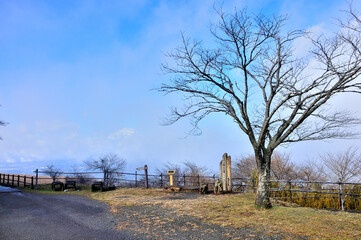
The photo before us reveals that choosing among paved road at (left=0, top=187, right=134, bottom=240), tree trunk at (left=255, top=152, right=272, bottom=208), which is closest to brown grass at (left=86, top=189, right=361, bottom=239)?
tree trunk at (left=255, top=152, right=272, bottom=208)

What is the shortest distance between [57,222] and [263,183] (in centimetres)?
779

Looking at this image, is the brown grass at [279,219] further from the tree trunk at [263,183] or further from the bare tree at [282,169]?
the bare tree at [282,169]

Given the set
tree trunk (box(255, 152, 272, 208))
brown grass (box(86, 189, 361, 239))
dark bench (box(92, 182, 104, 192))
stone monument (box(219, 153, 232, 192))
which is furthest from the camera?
dark bench (box(92, 182, 104, 192))

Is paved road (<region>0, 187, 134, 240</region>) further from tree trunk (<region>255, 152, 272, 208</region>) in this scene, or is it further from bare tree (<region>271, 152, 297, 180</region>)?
bare tree (<region>271, 152, 297, 180</region>)

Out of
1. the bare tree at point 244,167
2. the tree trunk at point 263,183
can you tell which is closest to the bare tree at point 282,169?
the bare tree at point 244,167

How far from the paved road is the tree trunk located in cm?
557

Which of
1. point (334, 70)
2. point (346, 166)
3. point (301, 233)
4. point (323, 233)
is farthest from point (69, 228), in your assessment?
point (346, 166)

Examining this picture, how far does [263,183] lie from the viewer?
388 inches

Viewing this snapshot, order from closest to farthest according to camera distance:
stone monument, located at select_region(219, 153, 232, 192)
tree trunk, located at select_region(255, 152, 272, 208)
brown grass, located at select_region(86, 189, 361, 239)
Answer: brown grass, located at select_region(86, 189, 361, 239)
tree trunk, located at select_region(255, 152, 272, 208)
stone monument, located at select_region(219, 153, 232, 192)

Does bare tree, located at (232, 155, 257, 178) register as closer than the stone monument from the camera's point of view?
No

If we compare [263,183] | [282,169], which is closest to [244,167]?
[282,169]

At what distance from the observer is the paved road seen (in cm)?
690

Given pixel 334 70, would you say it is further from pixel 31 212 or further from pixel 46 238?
pixel 31 212

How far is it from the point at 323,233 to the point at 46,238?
24.9 ft
